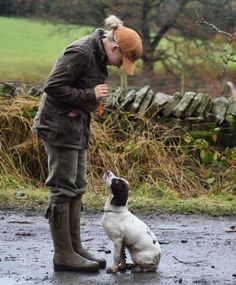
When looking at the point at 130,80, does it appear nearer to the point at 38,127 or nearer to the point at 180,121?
the point at 180,121

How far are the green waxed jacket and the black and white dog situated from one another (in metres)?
0.44

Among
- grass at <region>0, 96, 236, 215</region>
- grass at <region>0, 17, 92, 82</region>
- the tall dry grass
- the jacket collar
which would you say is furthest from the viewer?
grass at <region>0, 17, 92, 82</region>

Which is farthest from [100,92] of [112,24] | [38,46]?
[38,46]

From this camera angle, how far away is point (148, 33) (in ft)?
104

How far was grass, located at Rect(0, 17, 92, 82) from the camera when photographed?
23.2 metres

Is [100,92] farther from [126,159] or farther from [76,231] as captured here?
[126,159]

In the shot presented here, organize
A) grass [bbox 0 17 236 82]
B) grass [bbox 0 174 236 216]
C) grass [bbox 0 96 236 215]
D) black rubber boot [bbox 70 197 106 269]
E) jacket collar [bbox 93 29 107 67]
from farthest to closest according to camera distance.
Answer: grass [bbox 0 17 236 82] → grass [bbox 0 96 236 215] → grass [bbox 0 174 236 216] → black rubber boot [bbox 70 197 106 269] → jacket collar [bbox 93 29 107 67]

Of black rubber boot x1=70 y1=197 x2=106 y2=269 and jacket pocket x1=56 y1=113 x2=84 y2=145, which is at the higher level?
jacket pocket x1=56 y1=113 x2=84 y2=145

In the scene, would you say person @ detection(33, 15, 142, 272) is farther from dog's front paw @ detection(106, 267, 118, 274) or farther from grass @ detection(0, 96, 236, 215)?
grass @ detection(0, 96, 236, 215)

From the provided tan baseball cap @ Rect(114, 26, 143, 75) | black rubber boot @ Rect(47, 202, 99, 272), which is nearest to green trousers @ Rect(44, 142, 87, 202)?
black rubber boot @ Rect(47, 202, 99, 272)

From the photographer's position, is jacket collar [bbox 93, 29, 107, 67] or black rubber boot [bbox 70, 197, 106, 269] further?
black rubber boot [bbox 70, 197, 106, 269]

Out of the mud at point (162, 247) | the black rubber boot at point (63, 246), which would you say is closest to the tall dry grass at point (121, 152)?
the mud at point (162, 247)

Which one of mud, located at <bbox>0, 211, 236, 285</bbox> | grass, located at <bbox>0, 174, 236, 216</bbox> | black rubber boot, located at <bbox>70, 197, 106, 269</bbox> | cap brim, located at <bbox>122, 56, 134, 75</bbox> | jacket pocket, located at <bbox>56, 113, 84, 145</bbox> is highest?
cap brim, located at <bbox>122, 56, 134, 75</bbox>

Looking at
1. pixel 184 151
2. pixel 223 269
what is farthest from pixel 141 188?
pixel 223 269
